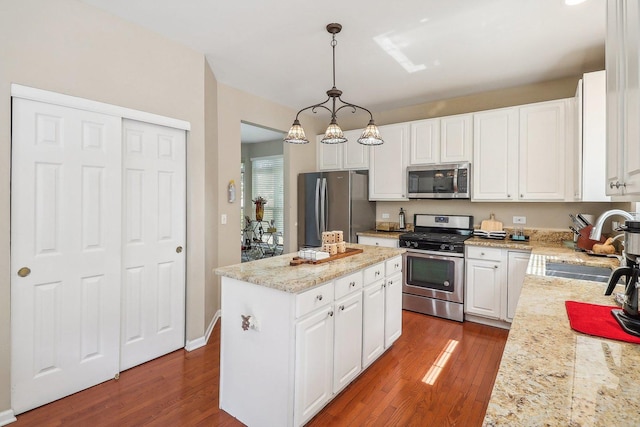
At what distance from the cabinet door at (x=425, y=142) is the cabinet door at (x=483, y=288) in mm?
1362

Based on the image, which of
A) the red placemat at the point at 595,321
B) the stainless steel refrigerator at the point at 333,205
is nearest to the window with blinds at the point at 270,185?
the stainless steel refrigerator at the point at 333,205

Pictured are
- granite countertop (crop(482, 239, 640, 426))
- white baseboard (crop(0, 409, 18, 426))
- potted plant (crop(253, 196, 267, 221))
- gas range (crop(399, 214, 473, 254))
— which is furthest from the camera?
potted plant (crop(253, 196, 267, 221))

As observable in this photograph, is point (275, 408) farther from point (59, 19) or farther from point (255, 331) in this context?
point (59, 19)

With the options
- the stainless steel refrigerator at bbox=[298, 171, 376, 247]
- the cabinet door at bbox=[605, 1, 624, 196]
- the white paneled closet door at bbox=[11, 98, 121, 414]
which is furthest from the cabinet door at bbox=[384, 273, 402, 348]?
the white paneled closet door at bbox=[11, 98, 121, 414]

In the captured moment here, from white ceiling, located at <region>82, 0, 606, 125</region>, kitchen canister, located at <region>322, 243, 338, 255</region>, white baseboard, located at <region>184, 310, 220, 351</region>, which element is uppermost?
white ceiling, located at <region>82, 0, 606, 125</region>

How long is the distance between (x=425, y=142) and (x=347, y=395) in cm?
308

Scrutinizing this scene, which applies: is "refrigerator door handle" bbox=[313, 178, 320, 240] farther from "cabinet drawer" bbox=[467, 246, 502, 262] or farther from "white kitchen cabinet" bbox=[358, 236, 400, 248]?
"cabinet drawer" bbox=[467, 246, 502, 262]

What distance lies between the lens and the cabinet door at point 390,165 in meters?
4.27

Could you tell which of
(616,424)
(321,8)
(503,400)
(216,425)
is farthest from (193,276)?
Result: (616,424)

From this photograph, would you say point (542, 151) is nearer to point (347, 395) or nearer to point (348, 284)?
point (348, 284)

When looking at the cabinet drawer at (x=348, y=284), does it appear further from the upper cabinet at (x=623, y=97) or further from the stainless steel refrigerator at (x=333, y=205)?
the stainless steel refrigerator at (x=333, y=205)

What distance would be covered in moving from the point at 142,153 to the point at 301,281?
1804 mm

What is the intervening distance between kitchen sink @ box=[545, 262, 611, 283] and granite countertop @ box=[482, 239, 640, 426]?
3.28 ft

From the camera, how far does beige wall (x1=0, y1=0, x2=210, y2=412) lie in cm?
195
